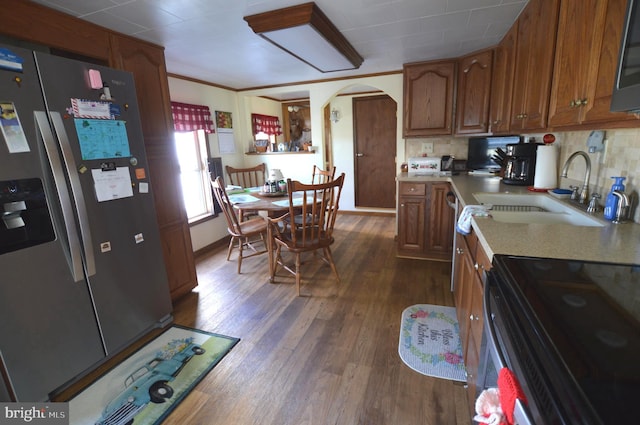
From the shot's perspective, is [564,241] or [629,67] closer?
[629,67]

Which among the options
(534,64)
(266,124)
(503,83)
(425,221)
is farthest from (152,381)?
(266,124)

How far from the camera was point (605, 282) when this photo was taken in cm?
80

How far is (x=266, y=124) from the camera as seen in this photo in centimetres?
490

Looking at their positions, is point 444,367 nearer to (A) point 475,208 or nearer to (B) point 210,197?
(A) point 475,208

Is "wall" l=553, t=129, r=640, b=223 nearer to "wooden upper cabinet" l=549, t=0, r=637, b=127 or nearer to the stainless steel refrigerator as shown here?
"wooden upper cabinet" l=549, t=0, r=637, b=127

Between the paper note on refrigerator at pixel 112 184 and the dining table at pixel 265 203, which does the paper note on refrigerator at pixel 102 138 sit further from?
the dining table at pixel 265 203

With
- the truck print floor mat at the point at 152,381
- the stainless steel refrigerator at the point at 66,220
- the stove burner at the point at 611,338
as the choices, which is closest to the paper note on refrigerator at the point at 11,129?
the stainless steel refrigerator at the point at 66,220

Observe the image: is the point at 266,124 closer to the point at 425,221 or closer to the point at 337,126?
the point at 337,126

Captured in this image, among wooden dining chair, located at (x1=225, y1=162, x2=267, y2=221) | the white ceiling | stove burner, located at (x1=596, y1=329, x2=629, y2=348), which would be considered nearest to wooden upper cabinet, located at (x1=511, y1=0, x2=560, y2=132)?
the white ceiling

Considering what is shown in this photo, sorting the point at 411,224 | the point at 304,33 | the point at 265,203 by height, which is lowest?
the point at 411,224

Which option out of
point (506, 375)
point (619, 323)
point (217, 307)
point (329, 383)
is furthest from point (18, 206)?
point (619, 323)

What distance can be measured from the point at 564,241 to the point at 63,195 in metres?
2.26

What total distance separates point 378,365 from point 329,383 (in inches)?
12.4

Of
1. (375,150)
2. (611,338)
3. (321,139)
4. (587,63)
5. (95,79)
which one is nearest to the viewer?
(611,338)
